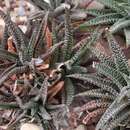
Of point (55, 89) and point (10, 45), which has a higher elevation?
point (10, 45)

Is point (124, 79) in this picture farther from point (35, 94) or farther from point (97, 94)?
point (35, 94)

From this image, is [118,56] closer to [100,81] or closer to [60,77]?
[100,81]

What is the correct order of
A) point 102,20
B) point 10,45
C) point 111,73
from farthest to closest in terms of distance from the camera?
1. point 102,20
2. point 10,45
3. point 111,73

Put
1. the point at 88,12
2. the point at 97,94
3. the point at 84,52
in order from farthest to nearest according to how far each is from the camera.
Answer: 1. the point at 88,12
2. the point at 84,52
3. the point at 97,94

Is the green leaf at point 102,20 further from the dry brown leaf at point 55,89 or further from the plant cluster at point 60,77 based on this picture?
the dry brown leaf at point 55,89

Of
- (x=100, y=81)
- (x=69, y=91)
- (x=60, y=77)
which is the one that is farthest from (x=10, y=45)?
(x=100, y=81)

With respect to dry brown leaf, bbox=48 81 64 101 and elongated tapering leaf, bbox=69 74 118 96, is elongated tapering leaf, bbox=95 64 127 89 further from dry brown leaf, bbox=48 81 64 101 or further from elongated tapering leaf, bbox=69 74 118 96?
dry brown leaf, bbox=48 81 64 101

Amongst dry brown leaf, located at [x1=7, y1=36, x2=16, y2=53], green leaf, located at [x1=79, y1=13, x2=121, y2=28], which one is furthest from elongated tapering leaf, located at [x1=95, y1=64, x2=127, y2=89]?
dry brown leaf, located at [x1=7, y1=36, x2=16, y2=53]

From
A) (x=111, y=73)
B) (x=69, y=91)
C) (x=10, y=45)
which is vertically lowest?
(x=69, y=91)

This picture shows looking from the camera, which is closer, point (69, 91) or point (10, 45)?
point (69, 91)

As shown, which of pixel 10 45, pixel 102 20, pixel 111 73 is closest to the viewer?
pixel 111 73

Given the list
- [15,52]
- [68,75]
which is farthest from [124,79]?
[15,52]
